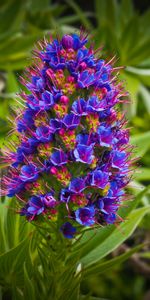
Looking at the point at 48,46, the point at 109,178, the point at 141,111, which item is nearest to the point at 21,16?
the point at 141,111

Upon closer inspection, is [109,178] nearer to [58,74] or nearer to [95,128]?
[95,128]

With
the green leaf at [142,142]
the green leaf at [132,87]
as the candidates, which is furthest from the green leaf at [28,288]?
the green leaf at [132,87]

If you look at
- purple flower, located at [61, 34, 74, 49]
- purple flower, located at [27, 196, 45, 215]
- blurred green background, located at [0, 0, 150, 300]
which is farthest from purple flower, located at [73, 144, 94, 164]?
blurred green background, located at [0, 0, 150, 300]

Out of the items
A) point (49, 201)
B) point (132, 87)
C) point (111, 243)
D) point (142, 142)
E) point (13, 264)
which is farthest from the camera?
point (132, 87)

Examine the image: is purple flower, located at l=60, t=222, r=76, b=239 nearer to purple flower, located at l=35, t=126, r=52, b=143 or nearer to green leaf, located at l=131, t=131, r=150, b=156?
purple flower, located at l=35, t=126, r=52, b=143

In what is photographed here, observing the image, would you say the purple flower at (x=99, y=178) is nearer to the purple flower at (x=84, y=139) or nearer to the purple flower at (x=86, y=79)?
the purple flower at (x=84, y=139)

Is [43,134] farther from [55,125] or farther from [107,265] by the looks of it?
[107,265]

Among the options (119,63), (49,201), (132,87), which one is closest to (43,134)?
(49,201)
